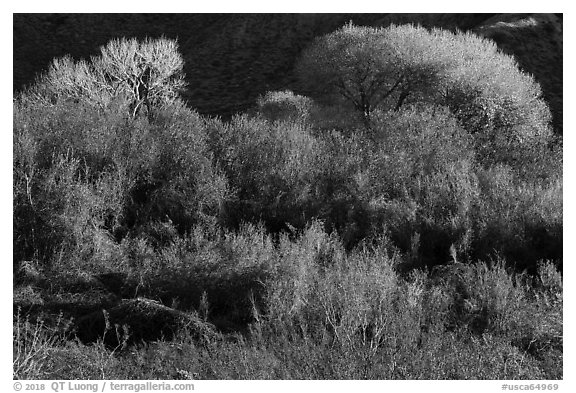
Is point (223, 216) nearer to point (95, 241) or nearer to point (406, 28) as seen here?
point (95, 241)

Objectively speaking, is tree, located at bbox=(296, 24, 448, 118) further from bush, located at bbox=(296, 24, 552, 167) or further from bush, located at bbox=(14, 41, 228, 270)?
bush, located at bbox=(14, 41, 228, 270)

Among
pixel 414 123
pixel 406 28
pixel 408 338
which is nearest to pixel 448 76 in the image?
pixel 406 28

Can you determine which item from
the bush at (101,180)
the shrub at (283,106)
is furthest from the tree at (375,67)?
the bush at (101,180)

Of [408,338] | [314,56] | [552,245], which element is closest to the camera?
[408,338]

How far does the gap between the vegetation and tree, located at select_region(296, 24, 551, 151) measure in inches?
85.2

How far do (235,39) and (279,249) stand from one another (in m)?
37.5

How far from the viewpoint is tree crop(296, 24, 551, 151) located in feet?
74.5

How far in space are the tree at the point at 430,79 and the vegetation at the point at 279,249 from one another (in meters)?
2.16

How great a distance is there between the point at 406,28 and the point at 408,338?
75.7 feet

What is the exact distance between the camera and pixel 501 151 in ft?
59.1

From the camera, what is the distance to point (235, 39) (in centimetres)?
4619

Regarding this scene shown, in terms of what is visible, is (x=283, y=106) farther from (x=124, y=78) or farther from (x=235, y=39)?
(x=235, y=39)

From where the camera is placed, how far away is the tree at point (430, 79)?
2270 cm

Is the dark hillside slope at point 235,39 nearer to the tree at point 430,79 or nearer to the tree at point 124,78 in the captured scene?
the tree at point 430,79
